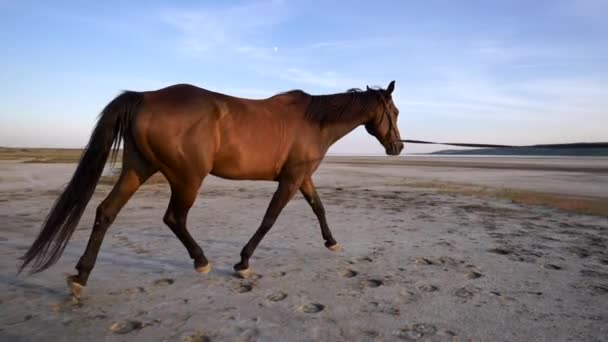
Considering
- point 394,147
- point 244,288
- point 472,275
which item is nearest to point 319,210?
point 394,147

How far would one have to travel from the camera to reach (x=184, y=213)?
11.8ft

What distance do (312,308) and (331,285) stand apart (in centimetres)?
58

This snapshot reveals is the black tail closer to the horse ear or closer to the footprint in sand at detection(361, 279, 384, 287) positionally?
the footprint in sand at detection(361, 279, 384, 287)

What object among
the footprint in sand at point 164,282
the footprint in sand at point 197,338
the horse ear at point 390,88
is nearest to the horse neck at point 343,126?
the horse ear at point 390,88

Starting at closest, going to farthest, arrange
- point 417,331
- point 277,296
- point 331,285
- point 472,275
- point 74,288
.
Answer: point 417,331 < point 74,288 < point 277,296 < point 331,285 < point 472,275

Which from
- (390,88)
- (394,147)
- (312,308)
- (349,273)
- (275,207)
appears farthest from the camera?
(394,147)

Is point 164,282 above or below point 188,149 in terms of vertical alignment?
below

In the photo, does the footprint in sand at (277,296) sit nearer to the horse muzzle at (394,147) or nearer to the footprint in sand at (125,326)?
the footprint in sand at (125,326)

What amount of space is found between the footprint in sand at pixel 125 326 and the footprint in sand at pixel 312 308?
1188mm

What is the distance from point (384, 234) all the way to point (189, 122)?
3.54 meters

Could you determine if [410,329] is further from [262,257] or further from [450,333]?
[262,257]

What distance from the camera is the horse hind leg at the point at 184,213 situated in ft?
11.3

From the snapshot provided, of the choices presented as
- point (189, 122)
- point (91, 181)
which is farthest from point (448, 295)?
point (91, 181)

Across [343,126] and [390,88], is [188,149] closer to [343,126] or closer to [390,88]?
[343,126]
